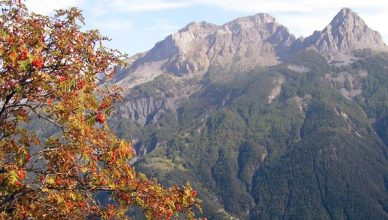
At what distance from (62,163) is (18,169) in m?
2.10

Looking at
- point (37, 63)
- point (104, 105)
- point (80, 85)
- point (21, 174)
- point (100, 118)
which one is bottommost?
point (21, 174)

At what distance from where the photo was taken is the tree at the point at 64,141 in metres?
16.4

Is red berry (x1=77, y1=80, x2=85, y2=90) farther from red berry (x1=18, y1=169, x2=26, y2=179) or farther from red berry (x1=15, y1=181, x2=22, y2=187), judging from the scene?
red berry (x1=15, y1=181, x2=22, y2=187)

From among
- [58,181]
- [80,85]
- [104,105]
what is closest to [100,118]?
[104,105]

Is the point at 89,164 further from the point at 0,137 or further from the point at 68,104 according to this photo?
the point at 0,137

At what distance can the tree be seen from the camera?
1639 centimetres

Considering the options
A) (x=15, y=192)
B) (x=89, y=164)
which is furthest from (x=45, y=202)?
(x=89, y=164)

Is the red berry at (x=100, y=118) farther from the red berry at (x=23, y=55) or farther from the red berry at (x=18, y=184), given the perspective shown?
the red berry at (x=18, y=184)

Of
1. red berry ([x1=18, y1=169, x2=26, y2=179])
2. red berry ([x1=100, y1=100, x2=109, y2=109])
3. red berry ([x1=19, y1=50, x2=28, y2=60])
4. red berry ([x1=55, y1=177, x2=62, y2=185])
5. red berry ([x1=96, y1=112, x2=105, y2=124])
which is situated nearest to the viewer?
red berry ([x1=18, y1=169, x2=26, y2=179])

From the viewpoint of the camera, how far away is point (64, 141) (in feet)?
60.6

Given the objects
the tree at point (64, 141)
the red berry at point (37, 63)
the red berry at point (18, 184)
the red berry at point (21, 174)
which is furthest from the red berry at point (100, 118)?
the red berry at point (18, 184)

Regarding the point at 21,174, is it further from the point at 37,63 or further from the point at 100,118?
the point at 37,63

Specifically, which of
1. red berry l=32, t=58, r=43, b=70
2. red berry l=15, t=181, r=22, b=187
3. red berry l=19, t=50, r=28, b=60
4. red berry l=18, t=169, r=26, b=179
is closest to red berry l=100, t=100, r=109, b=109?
red berry l=32, t=58, r=43, b=70

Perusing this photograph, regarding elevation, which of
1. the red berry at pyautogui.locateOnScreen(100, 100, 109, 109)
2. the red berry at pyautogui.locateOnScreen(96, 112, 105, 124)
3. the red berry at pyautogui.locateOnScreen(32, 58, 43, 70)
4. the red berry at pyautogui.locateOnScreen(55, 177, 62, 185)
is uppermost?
the red berry at pyautogui.locateOnScreen(32, 58, 43, 70)
